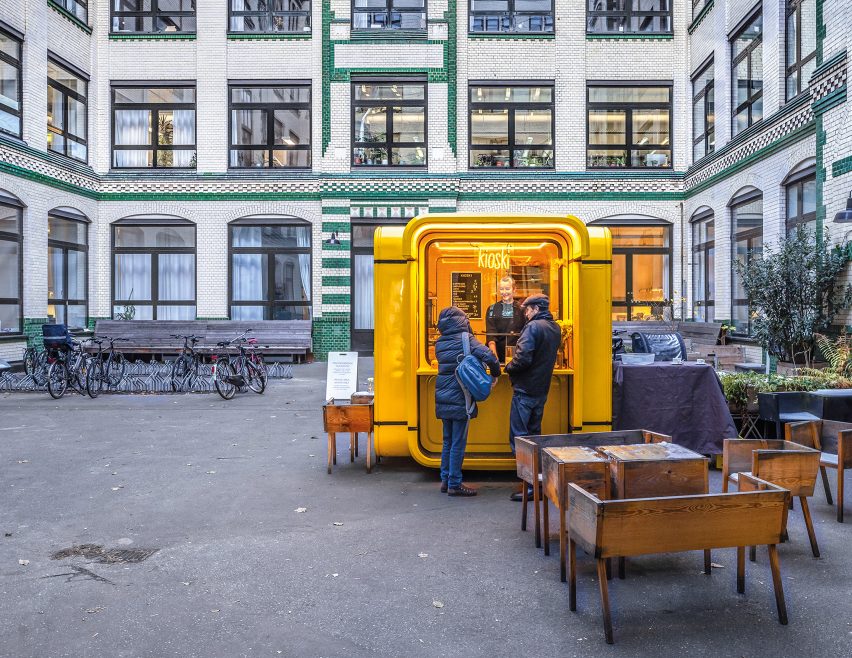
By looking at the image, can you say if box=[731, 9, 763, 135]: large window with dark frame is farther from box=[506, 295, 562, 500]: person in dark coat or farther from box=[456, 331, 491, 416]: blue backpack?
box=[456, 331, 491, 416]: blue backpack

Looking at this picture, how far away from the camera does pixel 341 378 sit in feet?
30.6

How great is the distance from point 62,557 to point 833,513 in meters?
6.34

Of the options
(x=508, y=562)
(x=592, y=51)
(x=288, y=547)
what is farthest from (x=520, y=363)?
(x=592, y=51)

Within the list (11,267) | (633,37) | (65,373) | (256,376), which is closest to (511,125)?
(633,37)

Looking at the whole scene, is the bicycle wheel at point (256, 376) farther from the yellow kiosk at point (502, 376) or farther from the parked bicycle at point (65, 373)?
the yellow kiosk at point (502, 376)

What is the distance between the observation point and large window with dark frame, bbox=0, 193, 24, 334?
16703 mm

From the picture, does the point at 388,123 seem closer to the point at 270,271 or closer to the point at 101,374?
the point at 270,271

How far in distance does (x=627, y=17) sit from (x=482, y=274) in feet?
52.5

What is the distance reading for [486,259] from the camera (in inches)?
316

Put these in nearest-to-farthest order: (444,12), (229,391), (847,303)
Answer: (847,303) → (229,391) → (444,12)

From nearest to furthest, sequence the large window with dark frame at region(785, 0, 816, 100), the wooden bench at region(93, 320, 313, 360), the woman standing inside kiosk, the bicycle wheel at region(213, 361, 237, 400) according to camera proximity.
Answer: the woman standing inside kiosk, the bicycle wheel at region(213, 361, 237, 400), the large window with dark frame at region(785, 0, 816, 100), the wooden bench at region(93, 320, 313, 360)

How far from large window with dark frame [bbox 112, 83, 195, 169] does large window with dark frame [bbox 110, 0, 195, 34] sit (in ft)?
5.87

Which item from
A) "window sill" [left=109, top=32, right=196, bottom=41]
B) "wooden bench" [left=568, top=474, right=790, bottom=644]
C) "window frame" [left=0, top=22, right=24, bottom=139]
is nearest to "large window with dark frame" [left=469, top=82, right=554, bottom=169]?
"window sill" [left=109, top=32, right=196, bottom=41]

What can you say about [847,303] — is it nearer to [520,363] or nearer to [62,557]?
[520,363]
